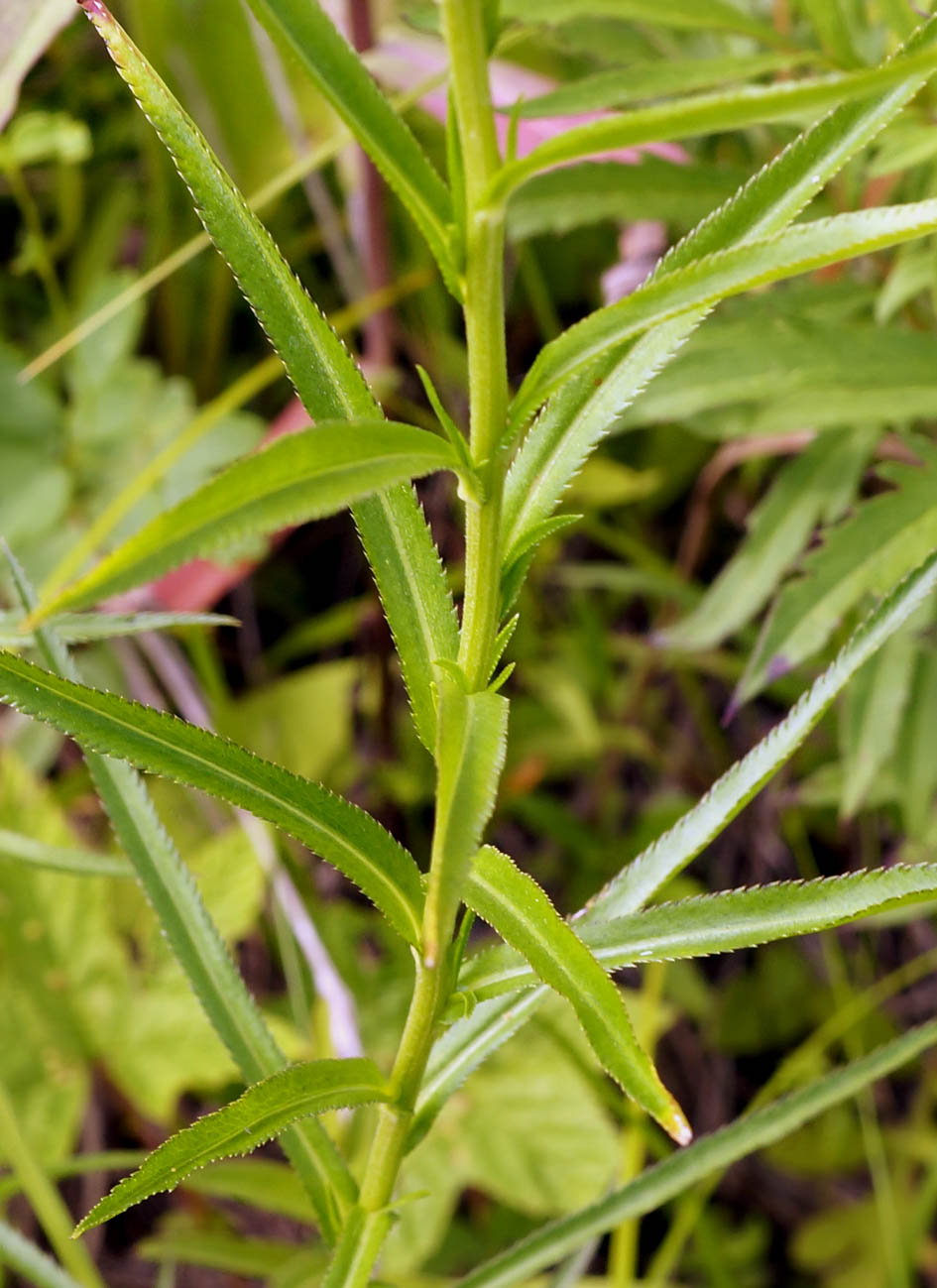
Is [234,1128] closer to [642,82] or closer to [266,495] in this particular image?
[266,495]

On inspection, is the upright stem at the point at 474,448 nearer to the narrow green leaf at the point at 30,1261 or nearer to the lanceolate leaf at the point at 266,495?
the lanceolate leaf at the point at 266,495

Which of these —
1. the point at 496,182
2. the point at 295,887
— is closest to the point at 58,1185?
the point at 295,887

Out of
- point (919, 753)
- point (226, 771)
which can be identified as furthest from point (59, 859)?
point (919, 753)

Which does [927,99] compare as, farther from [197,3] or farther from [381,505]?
[197,3]

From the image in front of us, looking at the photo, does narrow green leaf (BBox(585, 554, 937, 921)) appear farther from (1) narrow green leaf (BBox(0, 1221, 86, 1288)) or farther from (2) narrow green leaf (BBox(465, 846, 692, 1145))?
A: (1) narrow green leaf (BBox(0, 1221, 86, 1288))

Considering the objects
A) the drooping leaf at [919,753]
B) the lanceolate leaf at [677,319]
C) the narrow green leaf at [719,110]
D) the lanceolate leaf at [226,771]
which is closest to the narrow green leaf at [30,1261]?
the lanceolate leaf at [226,771]

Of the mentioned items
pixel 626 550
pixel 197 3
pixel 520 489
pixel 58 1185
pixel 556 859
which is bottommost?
pixel 58 1185

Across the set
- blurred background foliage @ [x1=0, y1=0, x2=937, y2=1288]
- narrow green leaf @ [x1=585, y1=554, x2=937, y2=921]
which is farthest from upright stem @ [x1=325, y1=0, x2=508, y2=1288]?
blurred background foliage @ [x1=0, y1=0, x2=937, y2=1288]
